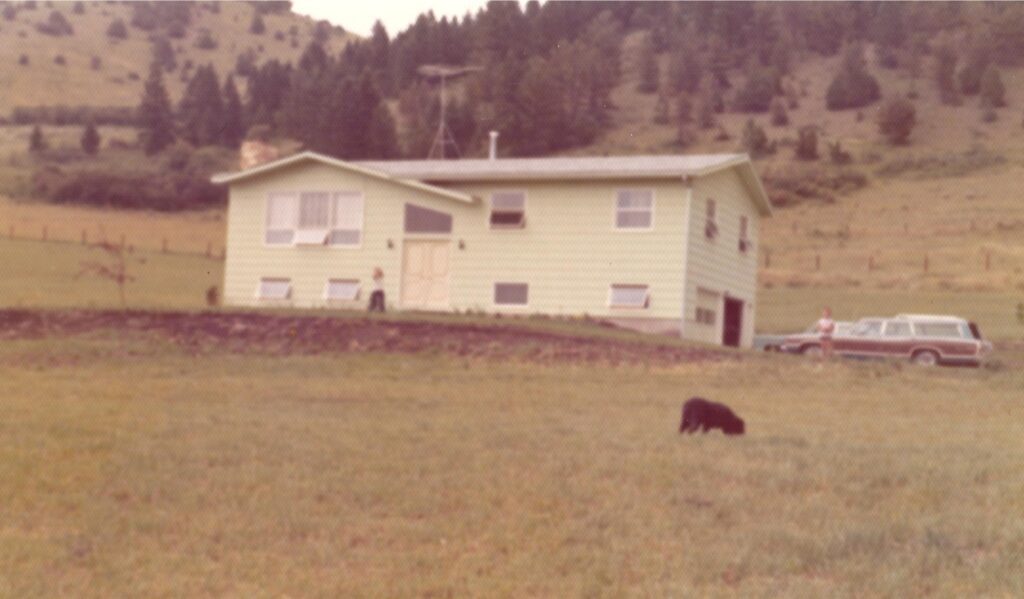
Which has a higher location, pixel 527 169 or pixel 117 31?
pixel 117 31

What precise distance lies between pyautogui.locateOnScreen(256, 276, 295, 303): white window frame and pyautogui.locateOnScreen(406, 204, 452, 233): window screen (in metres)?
3.48

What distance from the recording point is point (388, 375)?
20656 mm

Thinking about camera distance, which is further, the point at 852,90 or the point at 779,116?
the point at 852,90

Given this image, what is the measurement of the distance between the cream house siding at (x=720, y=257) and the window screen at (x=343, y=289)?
8.29m

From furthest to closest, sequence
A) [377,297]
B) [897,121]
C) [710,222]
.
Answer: [897,121], [710,222], [377,297]

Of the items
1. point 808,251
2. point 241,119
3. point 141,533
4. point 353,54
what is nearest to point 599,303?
point 141,533

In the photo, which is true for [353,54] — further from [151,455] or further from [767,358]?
[151,455]

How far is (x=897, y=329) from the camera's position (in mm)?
30484

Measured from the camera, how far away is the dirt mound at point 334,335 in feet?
76.5

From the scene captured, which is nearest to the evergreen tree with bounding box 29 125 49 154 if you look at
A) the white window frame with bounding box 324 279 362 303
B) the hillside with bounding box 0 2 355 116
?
the hillside with bounding box 0 2 355 116

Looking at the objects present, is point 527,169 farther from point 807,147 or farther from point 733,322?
point 807,147

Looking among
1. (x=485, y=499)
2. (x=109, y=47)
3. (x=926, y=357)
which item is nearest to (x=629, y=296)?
(x=926, y=357)

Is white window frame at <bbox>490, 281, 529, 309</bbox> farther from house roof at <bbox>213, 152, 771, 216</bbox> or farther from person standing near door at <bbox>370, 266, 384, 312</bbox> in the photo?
person standing near door at <bbox>370, 266, 384, 312</bbox>

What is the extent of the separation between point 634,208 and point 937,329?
7502 mm
